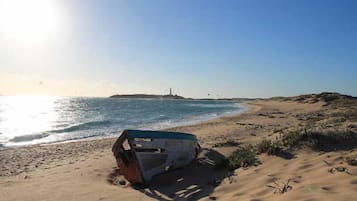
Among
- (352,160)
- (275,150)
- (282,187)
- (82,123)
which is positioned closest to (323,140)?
(275,150)

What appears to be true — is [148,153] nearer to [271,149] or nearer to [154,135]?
[154,135]

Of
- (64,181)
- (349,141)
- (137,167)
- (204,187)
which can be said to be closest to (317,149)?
(349,141)

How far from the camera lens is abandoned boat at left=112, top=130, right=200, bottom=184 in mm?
9055

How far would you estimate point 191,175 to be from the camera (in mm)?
9375

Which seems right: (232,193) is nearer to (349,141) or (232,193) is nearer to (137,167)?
Result: (137,167)

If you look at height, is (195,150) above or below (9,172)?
above

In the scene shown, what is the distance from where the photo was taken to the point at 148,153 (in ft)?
30.5

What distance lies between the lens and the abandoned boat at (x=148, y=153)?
9.05m

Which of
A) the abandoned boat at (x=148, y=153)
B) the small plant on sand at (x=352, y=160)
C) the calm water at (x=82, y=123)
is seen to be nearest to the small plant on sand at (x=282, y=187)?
the small plant on sand at (x=352, y=160)

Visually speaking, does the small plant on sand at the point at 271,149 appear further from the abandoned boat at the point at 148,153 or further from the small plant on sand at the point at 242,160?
the abandoned boat at the point at 148,153

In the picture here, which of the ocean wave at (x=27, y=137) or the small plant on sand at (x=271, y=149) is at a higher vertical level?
the small plant on sand at (x=271, y=149)

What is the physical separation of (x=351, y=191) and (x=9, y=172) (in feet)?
34.9

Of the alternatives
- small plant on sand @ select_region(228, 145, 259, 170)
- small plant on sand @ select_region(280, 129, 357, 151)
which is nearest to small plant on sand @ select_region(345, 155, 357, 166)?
small plant on sand @ select_region(280, 129, 357, 151)

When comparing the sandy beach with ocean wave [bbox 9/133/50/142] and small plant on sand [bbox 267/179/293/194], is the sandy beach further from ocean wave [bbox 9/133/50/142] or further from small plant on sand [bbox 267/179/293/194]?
ocean wave [bbox 9/133/50/142]
